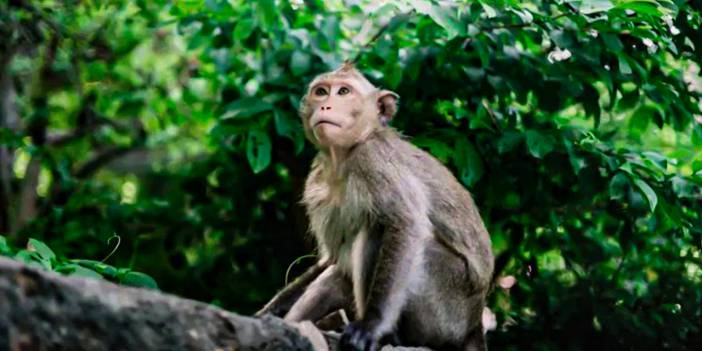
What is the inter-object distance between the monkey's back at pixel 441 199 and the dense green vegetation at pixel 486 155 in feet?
2.18

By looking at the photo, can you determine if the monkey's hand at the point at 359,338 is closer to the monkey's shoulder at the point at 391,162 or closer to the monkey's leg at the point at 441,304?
the monkey's leg at the point at 441,304

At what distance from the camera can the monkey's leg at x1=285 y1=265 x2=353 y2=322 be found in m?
5.75

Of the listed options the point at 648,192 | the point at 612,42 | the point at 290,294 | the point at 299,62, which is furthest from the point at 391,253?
the point at 299,62

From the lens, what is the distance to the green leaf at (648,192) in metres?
5.59

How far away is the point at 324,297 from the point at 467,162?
1.47 metres

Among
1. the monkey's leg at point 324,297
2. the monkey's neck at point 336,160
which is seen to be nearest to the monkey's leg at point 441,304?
the monkey's leg at point 324,297

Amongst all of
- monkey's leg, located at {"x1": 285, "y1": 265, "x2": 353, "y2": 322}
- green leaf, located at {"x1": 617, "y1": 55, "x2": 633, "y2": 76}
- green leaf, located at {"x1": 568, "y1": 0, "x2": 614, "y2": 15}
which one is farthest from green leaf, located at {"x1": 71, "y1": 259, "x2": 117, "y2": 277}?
green leaf, located at {"x1": 617, "y1": 55, "x2": 633, "y2": 76}

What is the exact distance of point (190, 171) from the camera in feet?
28.0

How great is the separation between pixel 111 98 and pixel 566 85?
5.21 m

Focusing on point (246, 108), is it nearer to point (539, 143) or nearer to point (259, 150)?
point (259, 150)

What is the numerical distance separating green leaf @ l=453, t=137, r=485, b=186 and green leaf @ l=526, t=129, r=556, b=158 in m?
0.44

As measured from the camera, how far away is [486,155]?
686 centimetres

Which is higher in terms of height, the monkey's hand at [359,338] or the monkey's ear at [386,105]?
the monkey's ear at [386,105]

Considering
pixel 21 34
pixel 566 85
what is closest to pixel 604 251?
pixel 566 85
